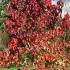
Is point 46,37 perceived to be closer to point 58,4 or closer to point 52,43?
point 52,43

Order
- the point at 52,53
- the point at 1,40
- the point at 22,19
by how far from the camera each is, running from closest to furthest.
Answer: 1. the point at 22,19
2. the point at 52,53
3. the point at 1,40

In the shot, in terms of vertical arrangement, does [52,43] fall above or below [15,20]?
below

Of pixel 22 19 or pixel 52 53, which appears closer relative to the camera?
pixel 22 19

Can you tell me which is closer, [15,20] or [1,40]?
[15,20]

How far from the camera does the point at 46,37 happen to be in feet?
42.9

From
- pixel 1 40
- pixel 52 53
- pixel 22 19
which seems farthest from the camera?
pixel 1 40

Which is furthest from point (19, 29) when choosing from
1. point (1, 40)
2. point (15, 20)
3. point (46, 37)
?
point (1, 40)

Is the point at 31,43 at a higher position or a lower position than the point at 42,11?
lower

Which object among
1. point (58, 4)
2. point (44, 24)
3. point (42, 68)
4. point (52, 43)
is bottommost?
point (42, 68)

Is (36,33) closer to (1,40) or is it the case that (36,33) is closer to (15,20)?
(15,20)

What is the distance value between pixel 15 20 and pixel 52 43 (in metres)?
2.07

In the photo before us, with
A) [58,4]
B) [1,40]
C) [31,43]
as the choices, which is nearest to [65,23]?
[58,4]

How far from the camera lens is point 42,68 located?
44.4 feet

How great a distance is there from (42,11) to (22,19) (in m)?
0.97
